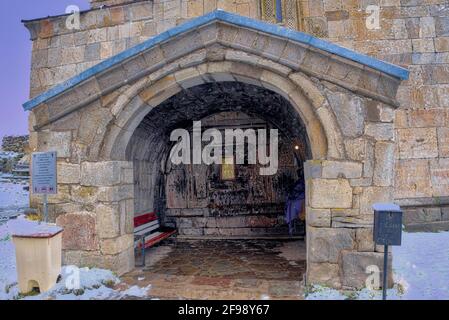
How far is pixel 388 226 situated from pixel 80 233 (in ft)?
13.7

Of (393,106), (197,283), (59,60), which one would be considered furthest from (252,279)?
(59,60)

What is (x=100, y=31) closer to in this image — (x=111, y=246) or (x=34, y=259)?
(x=111, y=246)

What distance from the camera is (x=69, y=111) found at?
455 centimetres

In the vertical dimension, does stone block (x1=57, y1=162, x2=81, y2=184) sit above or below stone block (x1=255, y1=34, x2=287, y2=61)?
below

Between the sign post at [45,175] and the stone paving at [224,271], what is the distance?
173 cm

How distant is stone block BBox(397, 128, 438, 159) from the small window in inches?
134

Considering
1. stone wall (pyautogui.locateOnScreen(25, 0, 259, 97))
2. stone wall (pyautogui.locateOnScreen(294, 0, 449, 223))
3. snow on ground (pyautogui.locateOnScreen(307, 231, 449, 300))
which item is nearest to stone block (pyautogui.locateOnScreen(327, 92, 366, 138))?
snow on ground (pyautogui.locateOnScreen(307, 231, 449, 300))

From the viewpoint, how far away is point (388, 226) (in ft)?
10.4

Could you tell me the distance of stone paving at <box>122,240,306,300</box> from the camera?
398 centimetres

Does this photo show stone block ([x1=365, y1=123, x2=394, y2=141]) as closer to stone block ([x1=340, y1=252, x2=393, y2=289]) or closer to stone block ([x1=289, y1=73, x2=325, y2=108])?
stone block ([x1=289, y1=73, x2=325, y2=108])

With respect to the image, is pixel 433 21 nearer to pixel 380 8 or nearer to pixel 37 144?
pixel 380 8

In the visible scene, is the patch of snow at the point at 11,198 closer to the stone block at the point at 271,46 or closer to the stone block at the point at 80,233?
the stone block at the point at 80,233

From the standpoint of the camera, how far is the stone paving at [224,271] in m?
3.98

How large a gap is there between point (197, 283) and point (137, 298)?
90 centimetres
